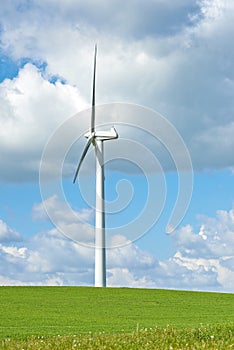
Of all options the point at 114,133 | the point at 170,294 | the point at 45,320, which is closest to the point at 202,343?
the point at 45,320

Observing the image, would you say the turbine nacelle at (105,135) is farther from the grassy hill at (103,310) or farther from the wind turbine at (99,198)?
the grassy hill at (103,310)

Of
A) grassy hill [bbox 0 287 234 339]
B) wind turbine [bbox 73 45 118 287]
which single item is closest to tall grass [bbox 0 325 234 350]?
grassy hill [bbox 0 287 234 339]

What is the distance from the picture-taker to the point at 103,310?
126ft

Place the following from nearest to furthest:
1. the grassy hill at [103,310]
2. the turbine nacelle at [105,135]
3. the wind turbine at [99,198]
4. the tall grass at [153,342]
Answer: the tall grass at [153,342] → the grassy hill at [103,310] → the wind turbine at [99,198] → the turbine nacelle at [105,135]

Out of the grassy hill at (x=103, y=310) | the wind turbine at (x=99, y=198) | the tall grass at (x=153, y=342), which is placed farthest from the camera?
the wind turbine at (x=99, y=198)

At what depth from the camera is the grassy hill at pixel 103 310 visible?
2828cm

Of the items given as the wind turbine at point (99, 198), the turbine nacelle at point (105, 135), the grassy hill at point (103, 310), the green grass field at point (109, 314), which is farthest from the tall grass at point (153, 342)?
the turbine nacelle at point (105, 135)

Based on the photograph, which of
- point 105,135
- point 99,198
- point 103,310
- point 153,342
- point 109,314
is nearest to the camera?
point 153,342

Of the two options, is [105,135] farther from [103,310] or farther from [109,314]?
[109,314]

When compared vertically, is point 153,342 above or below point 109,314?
below

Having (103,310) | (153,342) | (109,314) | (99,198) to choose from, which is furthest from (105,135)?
(153,342)

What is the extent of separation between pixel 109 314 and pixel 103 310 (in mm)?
2703

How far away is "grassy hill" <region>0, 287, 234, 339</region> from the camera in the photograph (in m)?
28.3

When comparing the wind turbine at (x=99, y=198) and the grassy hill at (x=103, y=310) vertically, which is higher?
the wind turbine at (x=99, y=198)
